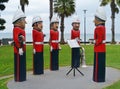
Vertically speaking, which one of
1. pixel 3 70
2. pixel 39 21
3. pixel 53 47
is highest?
pixel 39 21

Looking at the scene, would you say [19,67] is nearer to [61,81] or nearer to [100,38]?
[61,81]

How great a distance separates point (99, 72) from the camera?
14.1 meters

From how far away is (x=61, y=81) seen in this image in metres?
14.1

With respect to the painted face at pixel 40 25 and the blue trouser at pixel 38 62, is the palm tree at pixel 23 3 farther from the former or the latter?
the blue trouser at pixel 38 62

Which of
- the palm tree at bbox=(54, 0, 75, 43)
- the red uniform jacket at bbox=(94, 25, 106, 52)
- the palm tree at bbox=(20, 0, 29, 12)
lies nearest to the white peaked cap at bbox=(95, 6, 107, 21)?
the red uniform jacket at bbox=(94, 25, 106, 52)

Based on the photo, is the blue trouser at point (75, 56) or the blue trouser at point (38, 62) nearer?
the blue trouser at point (38, 62)

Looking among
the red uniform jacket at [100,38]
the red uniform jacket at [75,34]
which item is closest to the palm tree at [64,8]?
the red uniform jacket at [75,34]

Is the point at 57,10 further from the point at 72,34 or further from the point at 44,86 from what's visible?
the point at 44,86

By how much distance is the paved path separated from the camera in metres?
13.0

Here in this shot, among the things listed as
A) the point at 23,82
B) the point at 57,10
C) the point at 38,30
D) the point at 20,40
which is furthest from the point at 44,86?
the point at 57,10

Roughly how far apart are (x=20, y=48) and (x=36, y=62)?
1.79m

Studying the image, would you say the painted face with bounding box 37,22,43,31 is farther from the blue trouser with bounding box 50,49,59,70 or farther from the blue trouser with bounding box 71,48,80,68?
the blue trouser with bounding box 71,48,80,68

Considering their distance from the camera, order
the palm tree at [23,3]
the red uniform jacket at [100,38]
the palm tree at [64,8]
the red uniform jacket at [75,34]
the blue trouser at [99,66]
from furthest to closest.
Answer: the palm tree at [64,8] < the palm tree at [23,3] < the red uniform jacket at [75,34] < the red uniform jacket at [100,38] < the blue trouser at [99,66]

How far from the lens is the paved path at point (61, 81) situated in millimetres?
13023
